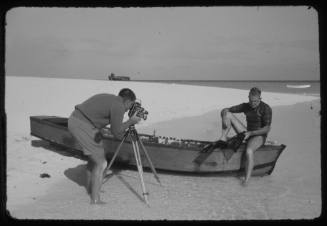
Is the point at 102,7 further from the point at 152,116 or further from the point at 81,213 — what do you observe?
the point at 152,116

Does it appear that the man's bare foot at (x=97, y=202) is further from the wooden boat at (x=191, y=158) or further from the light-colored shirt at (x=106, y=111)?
the wooden boat at (x=191, y=158)

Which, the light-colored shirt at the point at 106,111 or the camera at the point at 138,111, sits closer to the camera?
the light-colored shirt at the point at 106,111

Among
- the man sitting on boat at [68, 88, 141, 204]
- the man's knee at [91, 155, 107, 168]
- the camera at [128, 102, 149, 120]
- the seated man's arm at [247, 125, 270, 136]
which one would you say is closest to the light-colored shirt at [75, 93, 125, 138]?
the man sitting on boat at [68, 88, 141, 204]

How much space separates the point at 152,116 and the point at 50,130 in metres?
8.51

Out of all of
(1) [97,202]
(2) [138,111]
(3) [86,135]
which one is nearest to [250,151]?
(2) [138,111]

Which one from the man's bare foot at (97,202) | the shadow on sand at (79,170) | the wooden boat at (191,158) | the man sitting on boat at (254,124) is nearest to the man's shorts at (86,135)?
the man's bare foot at (97,202)

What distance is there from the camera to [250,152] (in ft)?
23.5

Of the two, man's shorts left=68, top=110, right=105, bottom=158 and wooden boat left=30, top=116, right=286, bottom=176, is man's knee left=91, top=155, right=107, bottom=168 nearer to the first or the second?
man's shorts left=68, top=110, right=105, bottom=158

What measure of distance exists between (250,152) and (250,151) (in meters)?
0.02

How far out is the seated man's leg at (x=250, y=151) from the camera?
283 inches

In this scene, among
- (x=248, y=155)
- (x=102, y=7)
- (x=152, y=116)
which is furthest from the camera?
(x=152, y=116)

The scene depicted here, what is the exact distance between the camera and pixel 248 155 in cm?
717

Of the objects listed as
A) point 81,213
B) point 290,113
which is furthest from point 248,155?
point 290,113

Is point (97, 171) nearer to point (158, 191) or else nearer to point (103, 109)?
point (103, 109)
